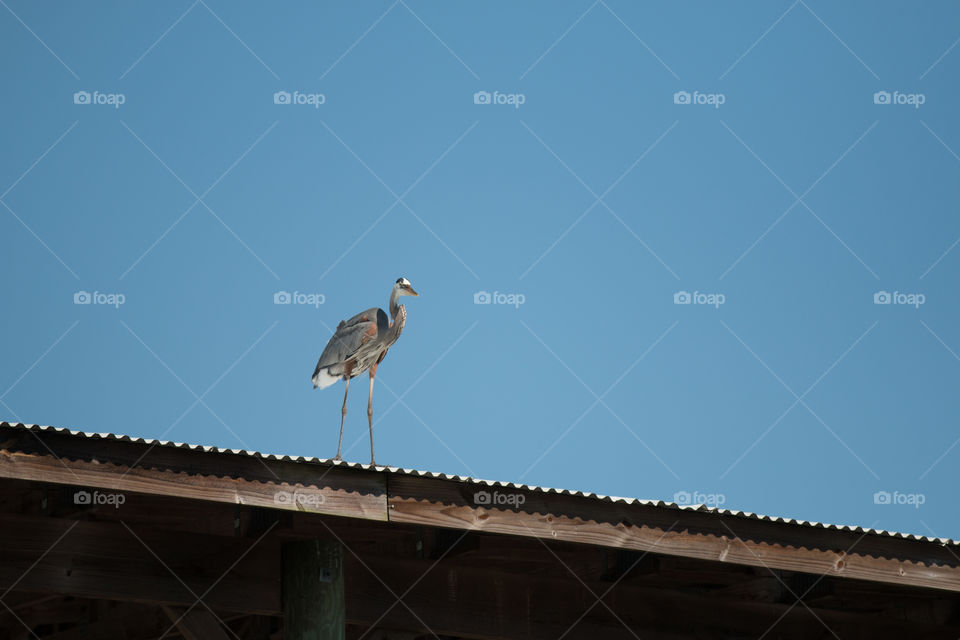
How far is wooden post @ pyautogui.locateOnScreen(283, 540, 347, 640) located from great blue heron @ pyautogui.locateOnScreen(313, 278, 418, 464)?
3.80 metres

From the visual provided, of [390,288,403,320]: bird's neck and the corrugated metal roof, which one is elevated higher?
[390,288,403,320]: bird's neck

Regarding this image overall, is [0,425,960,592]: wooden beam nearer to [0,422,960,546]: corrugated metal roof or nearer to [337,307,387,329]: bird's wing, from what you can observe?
[0,422,960,546]: corrugated metal roof

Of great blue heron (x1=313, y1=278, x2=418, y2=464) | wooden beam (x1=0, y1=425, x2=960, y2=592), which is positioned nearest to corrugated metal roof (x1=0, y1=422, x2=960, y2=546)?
wooden beam (x1=0, y1=425, x2=960, y2=592)

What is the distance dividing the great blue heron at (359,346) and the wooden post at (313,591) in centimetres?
380

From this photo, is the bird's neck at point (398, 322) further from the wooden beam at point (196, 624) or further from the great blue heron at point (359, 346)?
the wooden beam at point (196, 624)

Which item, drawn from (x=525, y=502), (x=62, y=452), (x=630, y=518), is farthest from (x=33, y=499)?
(x=630, y=518)

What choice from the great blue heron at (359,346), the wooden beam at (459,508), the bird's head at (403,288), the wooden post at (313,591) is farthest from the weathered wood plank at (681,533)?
the bird's head at (403,288)

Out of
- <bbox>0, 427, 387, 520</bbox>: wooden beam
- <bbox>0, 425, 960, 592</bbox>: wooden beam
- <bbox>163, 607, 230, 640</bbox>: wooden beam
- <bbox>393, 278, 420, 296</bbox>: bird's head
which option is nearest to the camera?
<bbox>0, 427, 387, 520</bbox>: wooden beam

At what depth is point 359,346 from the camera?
439 inches

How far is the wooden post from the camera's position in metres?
7.07

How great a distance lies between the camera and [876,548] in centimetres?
825

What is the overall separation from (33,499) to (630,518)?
147 inches

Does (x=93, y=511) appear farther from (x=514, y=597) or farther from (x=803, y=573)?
(x=803, y=573)

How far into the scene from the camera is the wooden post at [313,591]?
7066 millimetres
